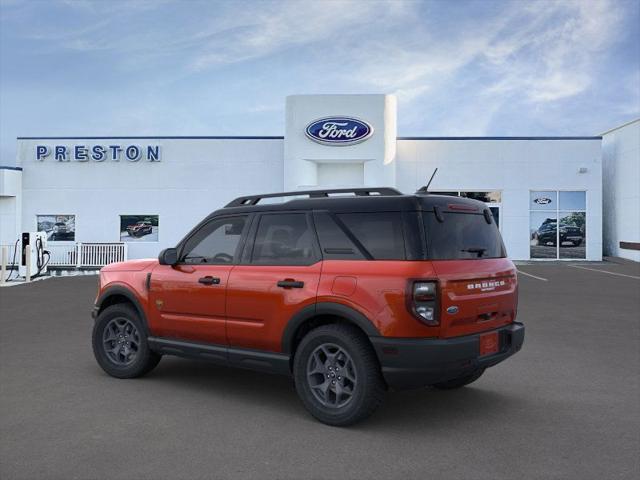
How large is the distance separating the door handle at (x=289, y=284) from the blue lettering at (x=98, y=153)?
2390cm

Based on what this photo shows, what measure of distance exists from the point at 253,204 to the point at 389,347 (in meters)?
2.20

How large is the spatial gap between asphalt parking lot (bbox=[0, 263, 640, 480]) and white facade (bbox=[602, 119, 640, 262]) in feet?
68.4

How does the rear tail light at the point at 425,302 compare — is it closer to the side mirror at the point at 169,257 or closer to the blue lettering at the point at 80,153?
the side mirror at the point at 169,257

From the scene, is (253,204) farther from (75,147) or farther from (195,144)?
(75,147)

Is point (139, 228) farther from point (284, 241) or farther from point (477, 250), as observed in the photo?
point (477, 250)

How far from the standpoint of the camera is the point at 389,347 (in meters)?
4.48

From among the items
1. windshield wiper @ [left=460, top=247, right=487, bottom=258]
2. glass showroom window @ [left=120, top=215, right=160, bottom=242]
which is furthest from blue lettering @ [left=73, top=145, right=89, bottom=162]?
windshield wiper @ [left=460, top=247, right=487, bottom=258]

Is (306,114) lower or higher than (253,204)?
higher

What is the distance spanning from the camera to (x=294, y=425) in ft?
15.8

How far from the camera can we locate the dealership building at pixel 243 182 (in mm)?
26438

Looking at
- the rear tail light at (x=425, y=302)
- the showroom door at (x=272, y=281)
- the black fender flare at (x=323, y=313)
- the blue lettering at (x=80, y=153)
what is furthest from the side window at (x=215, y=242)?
the blue lettering at (x=80, y=153)

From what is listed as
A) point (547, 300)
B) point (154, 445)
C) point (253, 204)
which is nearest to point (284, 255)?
point (253, 204)

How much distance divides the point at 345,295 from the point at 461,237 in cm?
107

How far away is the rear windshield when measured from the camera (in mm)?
4629
